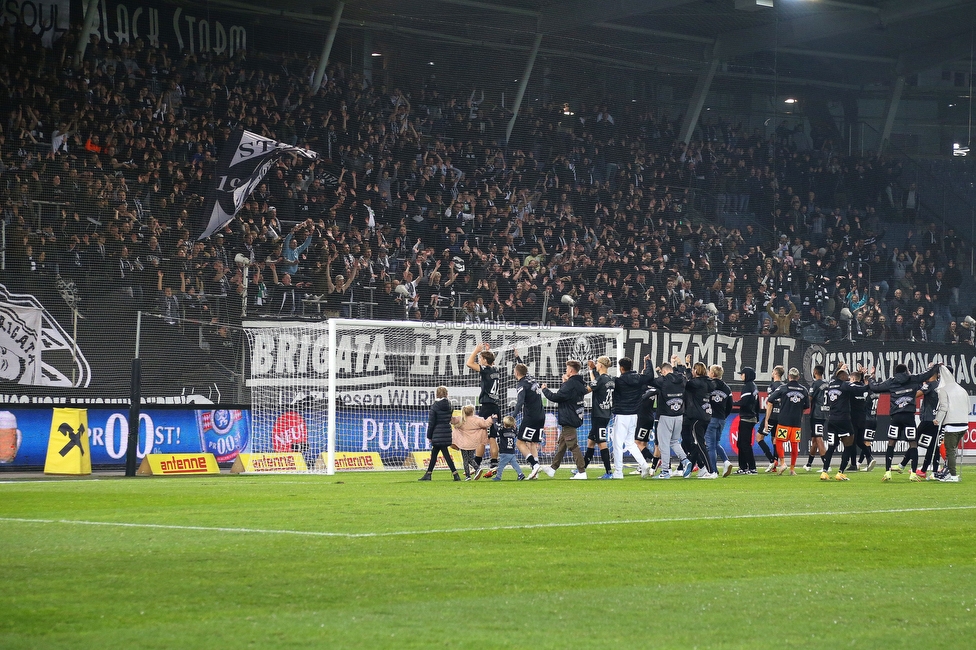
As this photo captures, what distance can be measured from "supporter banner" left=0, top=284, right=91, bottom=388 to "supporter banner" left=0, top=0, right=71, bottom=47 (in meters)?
8.27

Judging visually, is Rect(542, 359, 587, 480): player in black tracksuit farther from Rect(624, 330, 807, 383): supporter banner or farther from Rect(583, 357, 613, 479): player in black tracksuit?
Rect(624, 330, 807, 383): supporter banner

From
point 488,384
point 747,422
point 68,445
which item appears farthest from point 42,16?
point 747,422

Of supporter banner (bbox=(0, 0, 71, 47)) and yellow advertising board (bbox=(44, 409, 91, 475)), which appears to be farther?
supporter banner (bbox=(0, 0, 71, 47))

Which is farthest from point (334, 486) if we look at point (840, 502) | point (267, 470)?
point (840, 502)

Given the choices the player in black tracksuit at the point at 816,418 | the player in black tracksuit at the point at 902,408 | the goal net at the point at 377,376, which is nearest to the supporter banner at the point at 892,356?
the player in black tracksuit at the point at 816,418

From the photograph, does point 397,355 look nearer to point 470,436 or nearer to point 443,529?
point 470,436

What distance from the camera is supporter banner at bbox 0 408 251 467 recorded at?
22.4 m

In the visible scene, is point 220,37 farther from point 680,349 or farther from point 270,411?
point 680,349

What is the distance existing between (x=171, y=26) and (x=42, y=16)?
3.30m

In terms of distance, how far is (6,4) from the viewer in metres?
29.0

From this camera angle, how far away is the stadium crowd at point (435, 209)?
2675 cm

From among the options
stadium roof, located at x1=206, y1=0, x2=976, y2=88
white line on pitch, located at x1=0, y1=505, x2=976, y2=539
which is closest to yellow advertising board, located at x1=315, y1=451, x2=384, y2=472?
white line on pitch, located at x1=0, y1=505, x2=976, y2=539

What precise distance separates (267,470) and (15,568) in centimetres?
1569

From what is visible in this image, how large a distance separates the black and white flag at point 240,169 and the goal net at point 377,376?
4428mm
